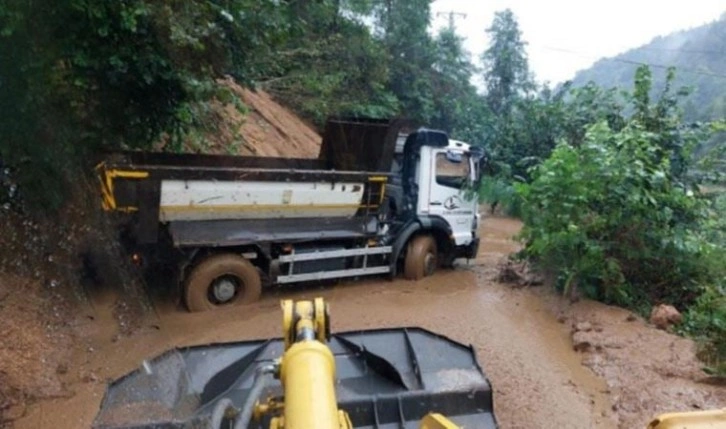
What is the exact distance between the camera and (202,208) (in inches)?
254

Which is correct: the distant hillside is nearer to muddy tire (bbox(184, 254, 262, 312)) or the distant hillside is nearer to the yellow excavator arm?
muddy tire (bbox(184, 254, 262, 312))

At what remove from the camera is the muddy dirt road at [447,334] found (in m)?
4.85

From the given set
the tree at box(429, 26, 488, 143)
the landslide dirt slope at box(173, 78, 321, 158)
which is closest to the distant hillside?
the tree at box(429, 26, 488, 143)

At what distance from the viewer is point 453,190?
28.6 ft

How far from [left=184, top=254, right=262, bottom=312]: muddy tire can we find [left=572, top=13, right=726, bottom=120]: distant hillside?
803 cm

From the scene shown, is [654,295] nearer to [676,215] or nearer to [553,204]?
[676,215]

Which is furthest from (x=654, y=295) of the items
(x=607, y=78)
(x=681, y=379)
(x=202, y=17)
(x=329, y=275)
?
(x=607, y=78)

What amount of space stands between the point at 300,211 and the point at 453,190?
272 centimetres

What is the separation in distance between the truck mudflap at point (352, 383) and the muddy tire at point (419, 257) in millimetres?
4537

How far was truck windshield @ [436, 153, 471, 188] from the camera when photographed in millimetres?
8492

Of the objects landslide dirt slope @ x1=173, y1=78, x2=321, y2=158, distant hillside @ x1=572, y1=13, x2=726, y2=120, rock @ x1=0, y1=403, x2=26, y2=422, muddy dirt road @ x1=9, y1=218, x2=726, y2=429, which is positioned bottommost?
muddy dirt road @ x1=9, y1=218, x2=726, y2=429

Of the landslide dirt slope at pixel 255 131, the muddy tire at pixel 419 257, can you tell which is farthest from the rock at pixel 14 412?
the landslide dirt slope at pixel 255 131

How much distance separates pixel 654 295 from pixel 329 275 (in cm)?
452

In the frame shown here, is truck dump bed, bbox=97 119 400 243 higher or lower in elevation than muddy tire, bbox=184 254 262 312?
higher
